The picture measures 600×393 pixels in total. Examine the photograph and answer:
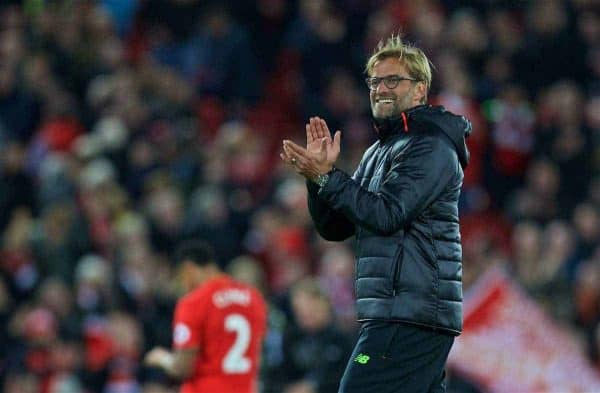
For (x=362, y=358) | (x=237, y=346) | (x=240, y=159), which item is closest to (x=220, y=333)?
(x=237, y=346)

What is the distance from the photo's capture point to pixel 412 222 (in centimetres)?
471

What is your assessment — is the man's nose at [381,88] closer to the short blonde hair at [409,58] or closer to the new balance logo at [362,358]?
the short blonde hair at [409,58]

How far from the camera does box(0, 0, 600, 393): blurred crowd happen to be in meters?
A: 10.0

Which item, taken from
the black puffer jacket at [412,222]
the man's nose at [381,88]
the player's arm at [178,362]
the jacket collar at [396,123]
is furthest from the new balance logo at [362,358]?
the player's arm at [178,362]

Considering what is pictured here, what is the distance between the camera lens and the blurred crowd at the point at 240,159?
10.0m

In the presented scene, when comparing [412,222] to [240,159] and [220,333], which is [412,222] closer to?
[220,333]

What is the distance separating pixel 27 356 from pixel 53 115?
3.18 meters

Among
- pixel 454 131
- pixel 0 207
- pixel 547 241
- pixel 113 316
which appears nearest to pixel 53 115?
pixel 0 207

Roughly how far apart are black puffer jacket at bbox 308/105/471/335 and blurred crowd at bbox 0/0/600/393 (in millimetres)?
4100

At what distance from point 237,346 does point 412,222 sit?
10.2 ft

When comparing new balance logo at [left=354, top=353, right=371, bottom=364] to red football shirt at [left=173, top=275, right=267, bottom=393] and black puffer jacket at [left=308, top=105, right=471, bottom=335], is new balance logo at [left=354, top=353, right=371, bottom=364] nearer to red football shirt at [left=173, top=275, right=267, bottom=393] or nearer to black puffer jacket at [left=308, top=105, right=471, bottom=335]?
black puffer jacket at [left=308, top=105, right=471, bottom=335]

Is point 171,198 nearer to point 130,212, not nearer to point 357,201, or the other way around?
point 130,212

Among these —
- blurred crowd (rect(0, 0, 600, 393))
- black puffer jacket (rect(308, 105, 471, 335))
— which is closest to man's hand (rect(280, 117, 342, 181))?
black puffer jacket (rect(308, 105, 471, 335))

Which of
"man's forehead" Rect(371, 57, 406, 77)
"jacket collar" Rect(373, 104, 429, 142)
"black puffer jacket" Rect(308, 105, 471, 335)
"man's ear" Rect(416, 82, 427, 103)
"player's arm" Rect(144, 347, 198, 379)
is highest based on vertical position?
"man's forehead" Rect(371, 57, 406, 77)
